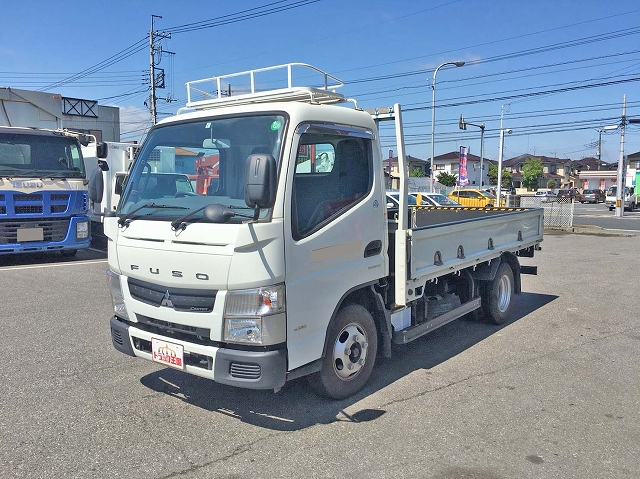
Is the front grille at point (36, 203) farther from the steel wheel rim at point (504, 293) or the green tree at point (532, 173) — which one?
the green tree at point (532, 173)

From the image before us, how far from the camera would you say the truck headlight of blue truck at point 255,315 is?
3.64 m

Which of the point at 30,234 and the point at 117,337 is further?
the point at 30,234

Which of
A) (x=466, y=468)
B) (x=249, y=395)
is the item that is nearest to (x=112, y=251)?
(x=249, y=395)

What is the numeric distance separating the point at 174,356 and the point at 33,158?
8.76 meters

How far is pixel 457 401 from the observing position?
15.0 feet

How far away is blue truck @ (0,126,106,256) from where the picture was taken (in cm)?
1053

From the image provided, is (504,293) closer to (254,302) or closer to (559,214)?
(254,302)

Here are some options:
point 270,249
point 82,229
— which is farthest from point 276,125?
point 82,229

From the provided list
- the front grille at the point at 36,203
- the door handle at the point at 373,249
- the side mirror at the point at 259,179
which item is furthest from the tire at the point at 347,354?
the front grille at the point at 36,203

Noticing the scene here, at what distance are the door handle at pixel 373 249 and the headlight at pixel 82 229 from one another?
893cm

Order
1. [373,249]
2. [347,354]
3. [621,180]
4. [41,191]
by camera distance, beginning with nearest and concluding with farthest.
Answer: [347,354] < [373,249] < [41,191] < [621,180]

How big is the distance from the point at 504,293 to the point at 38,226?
9098mm

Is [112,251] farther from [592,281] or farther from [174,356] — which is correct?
[592,281]

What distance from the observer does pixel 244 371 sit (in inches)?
145
